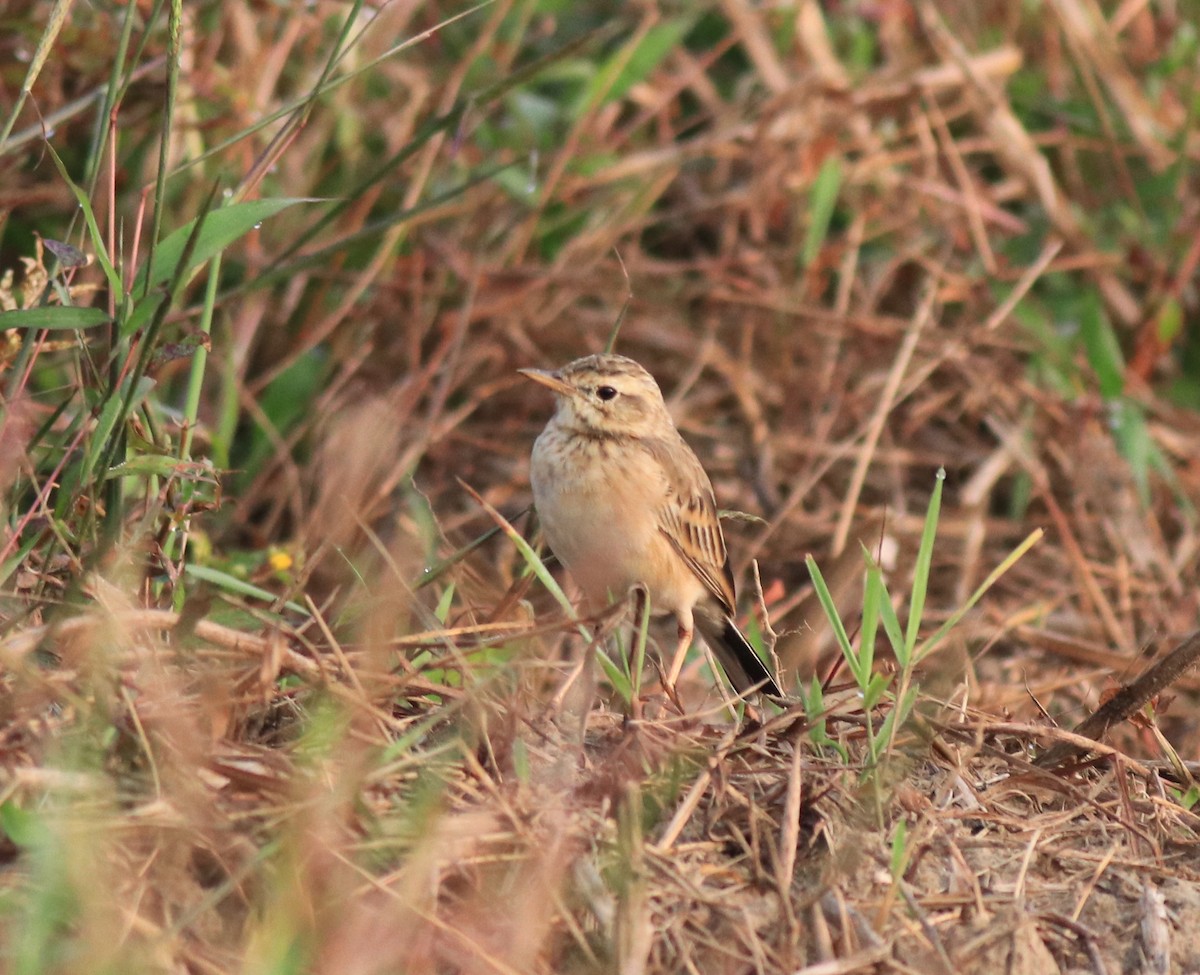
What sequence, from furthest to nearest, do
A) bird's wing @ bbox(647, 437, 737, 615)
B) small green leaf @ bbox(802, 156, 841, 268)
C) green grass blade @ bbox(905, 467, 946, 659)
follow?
small green leaf @ bbox(802, 156, 841, 268) < bird's wing @ bbox(647, 437, 737, 615) < green grass blade @ bbox(905, 467, 946, 659)

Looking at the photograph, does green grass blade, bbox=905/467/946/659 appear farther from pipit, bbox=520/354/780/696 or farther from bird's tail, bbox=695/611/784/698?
bird's tail, bbox=695/611/784/698

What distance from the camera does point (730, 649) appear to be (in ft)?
16.2

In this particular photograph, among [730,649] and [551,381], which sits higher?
[551,381]

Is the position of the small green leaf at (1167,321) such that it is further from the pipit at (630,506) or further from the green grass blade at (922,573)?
the green grass blade at (922,573)

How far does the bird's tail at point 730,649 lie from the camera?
4680 mm

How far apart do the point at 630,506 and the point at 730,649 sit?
24.4 inches

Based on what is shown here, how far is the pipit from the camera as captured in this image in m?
4.50

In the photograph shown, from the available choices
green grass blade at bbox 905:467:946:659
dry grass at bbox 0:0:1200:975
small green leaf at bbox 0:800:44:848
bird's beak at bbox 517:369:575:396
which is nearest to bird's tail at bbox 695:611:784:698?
dry grass at bbox 0:0:1200:975

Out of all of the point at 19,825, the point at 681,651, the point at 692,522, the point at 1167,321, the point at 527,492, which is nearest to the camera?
the point at 19,825

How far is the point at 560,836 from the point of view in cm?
284

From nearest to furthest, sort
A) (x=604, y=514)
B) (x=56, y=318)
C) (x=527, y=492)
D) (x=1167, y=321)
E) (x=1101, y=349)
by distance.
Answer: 1. (x=56, y=318)
2. (x=604, y=514)
3. (x=527, y=492)
4. (x=1101, y=349)
5. (x=1167, y=321)

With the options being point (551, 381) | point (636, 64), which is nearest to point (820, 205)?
point (636, 64)

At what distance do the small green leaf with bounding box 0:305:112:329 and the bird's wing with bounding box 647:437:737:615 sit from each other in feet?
6.33

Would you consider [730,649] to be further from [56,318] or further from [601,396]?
[56,318]
